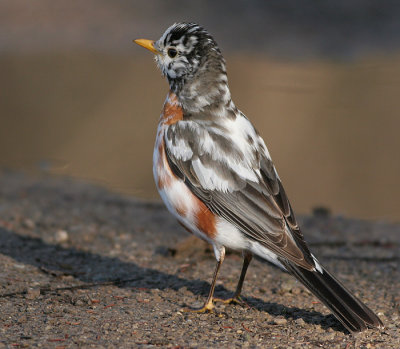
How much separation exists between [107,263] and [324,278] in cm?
274

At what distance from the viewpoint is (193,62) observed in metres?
6.71

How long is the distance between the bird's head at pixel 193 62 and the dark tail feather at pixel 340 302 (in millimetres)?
2032

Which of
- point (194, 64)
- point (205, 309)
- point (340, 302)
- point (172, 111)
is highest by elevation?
point (194, 64)

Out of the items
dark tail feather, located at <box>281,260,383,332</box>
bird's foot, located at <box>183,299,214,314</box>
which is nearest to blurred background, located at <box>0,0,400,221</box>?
bird's foot, located at <box>183,299,214,314</box>

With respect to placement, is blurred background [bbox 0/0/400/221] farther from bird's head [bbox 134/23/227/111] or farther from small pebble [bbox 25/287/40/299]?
small pebble [bbox 25/287/40/299]

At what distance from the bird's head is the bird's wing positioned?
0.45 m

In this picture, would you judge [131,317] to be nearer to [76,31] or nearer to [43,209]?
[43,209]

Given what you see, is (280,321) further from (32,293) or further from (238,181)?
(32,293)

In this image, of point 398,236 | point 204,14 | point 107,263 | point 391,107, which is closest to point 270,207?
point 107,263

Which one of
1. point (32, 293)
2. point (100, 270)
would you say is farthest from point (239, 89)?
point (32, 293)

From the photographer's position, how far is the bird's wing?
593 cm

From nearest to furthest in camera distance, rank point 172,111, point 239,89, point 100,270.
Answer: point 172,111 < point 100,270 < point 239,89

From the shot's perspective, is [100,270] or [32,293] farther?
[100,270]

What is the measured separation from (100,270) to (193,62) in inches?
94.2
